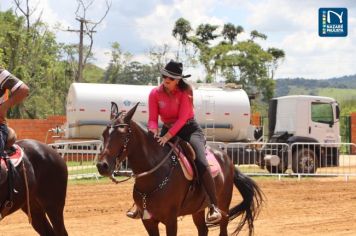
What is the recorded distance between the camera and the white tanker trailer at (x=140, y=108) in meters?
24.2

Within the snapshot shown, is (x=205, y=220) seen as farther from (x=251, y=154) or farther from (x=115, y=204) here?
(x=251, y=154)

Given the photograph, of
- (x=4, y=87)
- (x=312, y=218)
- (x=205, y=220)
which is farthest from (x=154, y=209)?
(x=312, y=218)

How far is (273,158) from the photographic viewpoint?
74.4 ft

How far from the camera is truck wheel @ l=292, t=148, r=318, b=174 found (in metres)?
22.5

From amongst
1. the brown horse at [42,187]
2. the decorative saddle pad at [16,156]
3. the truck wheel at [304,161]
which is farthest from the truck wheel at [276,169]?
the decorative saddle pad at [16,156]

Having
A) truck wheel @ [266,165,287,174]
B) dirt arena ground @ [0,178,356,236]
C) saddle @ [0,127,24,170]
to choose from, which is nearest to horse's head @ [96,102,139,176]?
saddle @ [0,127,24,170]

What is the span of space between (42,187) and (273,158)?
15.5m

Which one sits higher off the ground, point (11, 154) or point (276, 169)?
point (11, 154)

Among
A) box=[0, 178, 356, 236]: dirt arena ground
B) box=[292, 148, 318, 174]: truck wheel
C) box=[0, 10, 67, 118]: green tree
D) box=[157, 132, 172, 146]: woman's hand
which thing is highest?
box=[0, 10, 67, 118]: green tree

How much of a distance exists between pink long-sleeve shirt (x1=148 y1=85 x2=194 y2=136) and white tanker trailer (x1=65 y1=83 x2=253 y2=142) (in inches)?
613

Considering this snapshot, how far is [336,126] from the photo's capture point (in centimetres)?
2452

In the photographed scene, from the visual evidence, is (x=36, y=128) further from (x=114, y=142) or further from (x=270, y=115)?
(x=114, y=142)

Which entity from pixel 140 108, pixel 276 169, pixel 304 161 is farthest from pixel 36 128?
pixel 304 161

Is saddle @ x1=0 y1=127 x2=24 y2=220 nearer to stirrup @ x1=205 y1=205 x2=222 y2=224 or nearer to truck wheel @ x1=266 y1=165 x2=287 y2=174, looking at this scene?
stirrup @ x1=205 y1=205 x2=222 y2=224
